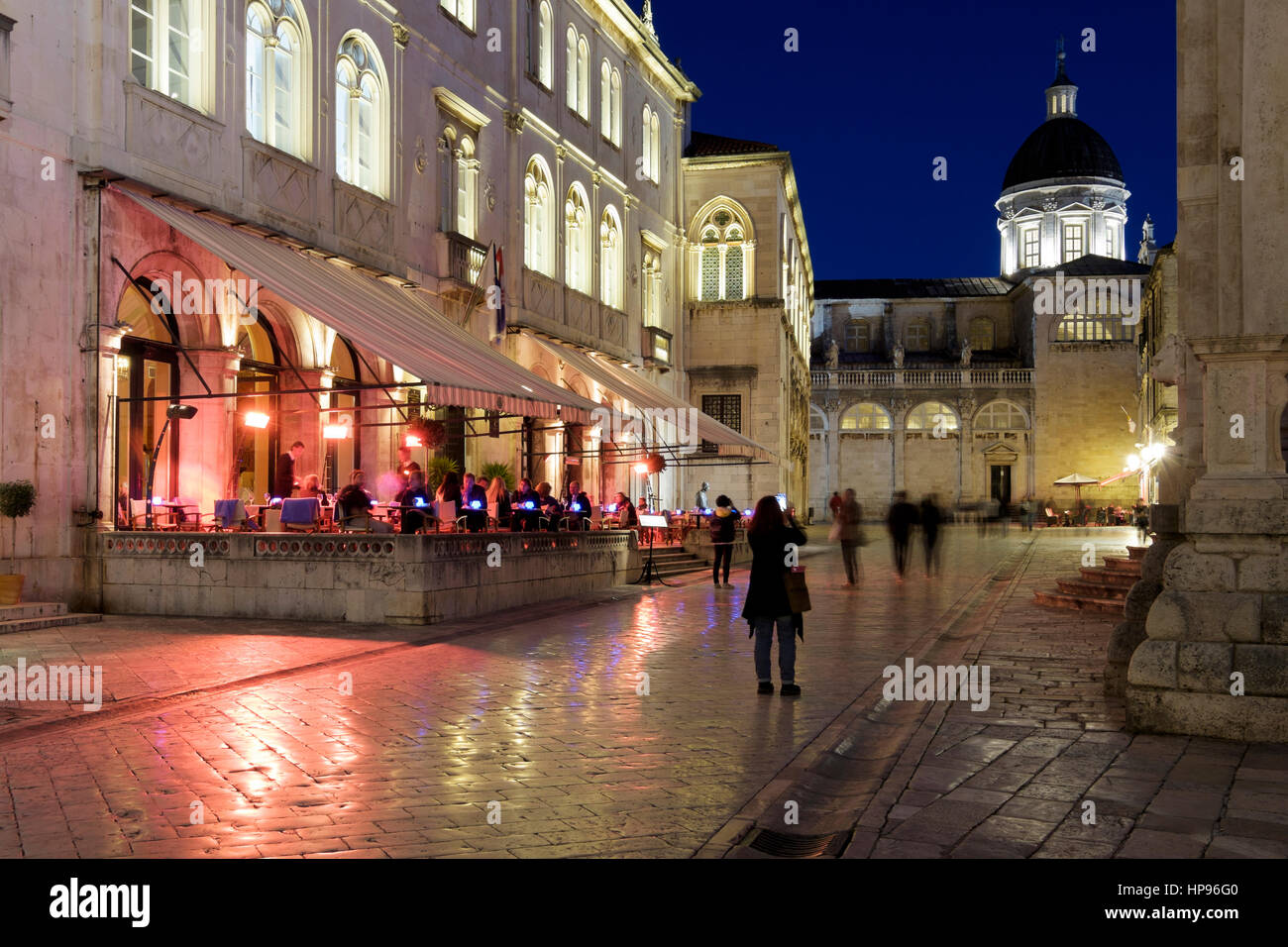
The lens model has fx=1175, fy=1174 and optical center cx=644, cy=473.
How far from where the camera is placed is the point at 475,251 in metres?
24.6

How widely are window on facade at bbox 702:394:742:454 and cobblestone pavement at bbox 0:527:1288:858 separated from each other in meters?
28.0

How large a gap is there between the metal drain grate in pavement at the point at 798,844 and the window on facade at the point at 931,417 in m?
66.5

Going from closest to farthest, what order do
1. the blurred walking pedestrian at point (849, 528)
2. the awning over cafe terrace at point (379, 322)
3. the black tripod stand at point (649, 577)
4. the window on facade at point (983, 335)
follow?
1. the awning over cafe terrace at point (379, 322)
2. the blurred walking pedestrian at point (849, 528)
3. the black tripod stand at point (649, 577)
4. the window on facade at point (983, 335)

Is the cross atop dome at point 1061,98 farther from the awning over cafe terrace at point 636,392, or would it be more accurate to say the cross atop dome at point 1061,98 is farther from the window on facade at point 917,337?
the awning over cafe terrace at point 636,392

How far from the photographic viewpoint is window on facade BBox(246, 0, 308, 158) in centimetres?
1847

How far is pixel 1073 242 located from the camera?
7794cm

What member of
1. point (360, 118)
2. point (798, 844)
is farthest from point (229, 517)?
point (798, 844)

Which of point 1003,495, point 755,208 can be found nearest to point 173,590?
point 755,208

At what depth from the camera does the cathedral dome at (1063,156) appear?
255ft

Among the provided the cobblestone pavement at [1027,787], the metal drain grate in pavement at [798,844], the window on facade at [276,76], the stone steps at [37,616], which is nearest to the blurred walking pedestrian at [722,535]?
the window on facade at [276,76]

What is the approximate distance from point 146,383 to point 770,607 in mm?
12095

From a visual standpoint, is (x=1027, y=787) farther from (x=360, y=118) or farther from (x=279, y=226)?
(x=360, y=118)
